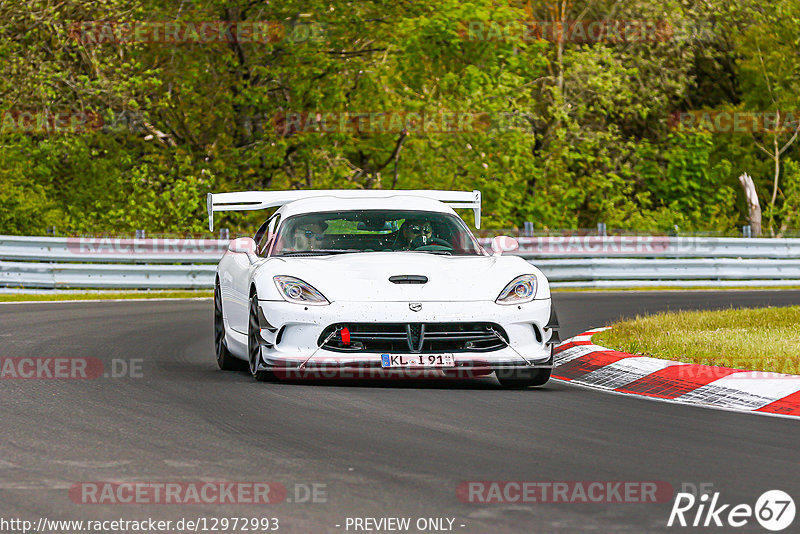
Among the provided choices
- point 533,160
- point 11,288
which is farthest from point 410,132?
point 11,288

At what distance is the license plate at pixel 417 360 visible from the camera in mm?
9336

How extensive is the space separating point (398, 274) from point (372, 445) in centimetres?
265

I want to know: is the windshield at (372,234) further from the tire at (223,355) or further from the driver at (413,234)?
the tire at (223,355)

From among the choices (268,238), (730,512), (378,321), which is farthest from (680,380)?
(730,512)

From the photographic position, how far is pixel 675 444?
288 inches

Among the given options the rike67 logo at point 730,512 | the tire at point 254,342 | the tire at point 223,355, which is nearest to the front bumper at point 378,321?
the tire at point 254,342

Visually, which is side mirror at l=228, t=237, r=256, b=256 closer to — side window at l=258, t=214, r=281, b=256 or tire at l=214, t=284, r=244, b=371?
side window at l=258, t=214, r=281, b=256

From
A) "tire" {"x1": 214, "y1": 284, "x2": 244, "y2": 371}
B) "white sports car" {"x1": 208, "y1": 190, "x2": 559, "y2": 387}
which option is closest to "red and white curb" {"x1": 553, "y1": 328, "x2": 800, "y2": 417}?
"white sports car" {"x1": 208, "y1": 190, "x2": 559, "y2": 387}

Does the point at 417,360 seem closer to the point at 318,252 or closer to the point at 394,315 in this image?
the point at 394,315

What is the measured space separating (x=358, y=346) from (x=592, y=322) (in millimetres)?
7185

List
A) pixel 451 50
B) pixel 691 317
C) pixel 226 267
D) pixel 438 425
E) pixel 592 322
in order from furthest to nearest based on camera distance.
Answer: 1. pixel 451 50
2. pixel 592 322
3. pixel 691 317
4. pixel 226 267
5. pixel 438 425

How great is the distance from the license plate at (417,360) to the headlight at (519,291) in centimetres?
58

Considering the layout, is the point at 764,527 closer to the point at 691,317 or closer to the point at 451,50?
the point at 691,317

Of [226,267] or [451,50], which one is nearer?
[226,267]
